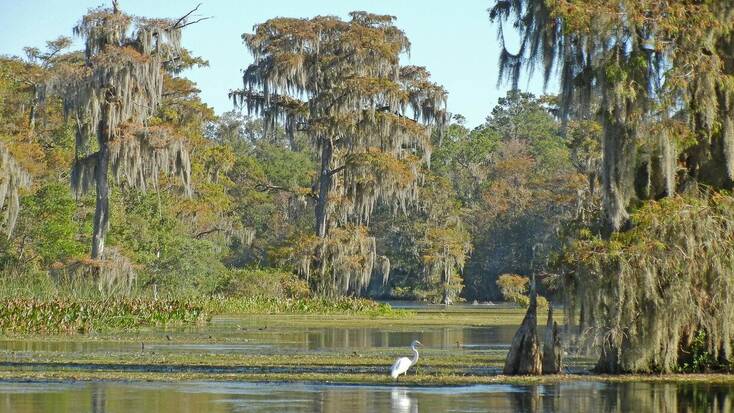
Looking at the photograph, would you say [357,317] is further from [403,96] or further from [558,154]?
[558,154]

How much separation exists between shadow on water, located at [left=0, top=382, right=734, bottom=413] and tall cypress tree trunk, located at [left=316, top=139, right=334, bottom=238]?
124 ft

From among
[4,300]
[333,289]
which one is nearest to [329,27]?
[333,289]

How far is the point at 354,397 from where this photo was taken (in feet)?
63.9

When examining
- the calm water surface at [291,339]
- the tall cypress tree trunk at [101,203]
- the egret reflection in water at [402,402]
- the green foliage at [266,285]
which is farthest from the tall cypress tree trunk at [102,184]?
the egret reflection in water at [402,402]

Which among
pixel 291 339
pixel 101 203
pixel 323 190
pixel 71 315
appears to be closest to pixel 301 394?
pixel 291 339

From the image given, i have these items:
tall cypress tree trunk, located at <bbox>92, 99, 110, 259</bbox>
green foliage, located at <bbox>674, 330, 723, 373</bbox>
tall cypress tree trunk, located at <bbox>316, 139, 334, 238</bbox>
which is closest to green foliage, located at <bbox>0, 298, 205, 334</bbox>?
tall cypress tree trunk, located at <bbox>92, 99, 110, 259</bbox>

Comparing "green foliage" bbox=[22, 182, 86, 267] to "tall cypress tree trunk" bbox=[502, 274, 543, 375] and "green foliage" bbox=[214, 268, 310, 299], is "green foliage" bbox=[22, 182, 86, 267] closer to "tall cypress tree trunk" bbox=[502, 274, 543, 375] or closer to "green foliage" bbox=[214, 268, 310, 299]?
"green foliage" bbox=[214, 268, 310, 299]

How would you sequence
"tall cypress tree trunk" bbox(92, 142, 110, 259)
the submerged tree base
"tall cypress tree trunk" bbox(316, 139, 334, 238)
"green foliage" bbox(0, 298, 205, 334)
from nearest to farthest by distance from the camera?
the submerged tree base < "green foliage" bbox(0, 298, 205, 334) < "tall cypress tree trunk" bbox(92, 142, 110, 259) < "tall cypress tree trunk" bbox(316, 139, 334, 238)

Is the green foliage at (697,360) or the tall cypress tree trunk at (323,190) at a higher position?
the tall cypress tree trunk at (323,190)

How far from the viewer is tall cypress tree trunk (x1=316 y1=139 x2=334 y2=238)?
194 feet

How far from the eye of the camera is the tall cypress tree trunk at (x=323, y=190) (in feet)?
194

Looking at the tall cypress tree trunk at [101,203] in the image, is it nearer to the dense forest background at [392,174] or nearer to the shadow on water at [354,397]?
the dense forest background at [392,174]

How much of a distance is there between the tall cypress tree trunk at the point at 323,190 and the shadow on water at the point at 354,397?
3770 cm

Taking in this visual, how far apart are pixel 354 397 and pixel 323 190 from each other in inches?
1582
